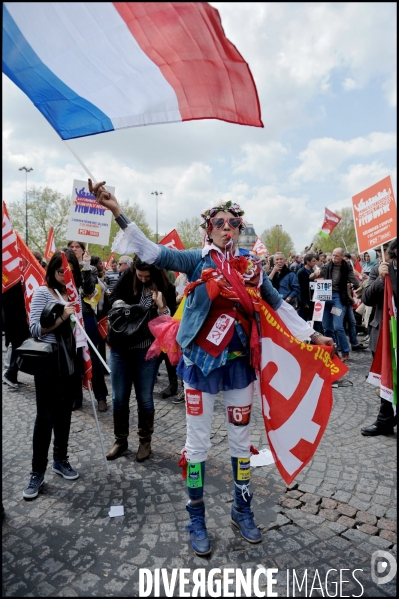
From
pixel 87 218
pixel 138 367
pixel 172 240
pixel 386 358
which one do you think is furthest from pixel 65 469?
pixel 172 240

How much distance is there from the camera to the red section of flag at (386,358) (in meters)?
3.06

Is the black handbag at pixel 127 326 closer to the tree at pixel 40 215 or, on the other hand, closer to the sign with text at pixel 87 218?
the sign with text at pixel 87 218

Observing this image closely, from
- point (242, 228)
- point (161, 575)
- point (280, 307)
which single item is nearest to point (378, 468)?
point (280, 307)

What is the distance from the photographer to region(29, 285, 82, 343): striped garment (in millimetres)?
3225

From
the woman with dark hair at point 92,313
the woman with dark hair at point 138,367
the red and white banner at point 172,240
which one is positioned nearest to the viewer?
the woman with dark hair at point 138,367

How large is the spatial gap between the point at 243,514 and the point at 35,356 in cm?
187

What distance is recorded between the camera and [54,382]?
3244 millimetres

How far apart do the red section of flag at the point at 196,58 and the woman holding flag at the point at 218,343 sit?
2.01ft

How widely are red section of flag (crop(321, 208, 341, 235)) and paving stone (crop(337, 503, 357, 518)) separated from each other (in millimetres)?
10656

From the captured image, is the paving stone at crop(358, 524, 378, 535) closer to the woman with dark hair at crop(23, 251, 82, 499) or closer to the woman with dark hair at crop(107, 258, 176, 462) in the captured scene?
the woman with dark hair at crop(107, 258, 176, 462)

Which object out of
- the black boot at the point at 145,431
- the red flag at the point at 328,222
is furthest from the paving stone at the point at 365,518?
the red flag at the point at 328,222

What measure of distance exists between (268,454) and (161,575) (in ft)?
5.75

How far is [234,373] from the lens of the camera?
2.64 meters

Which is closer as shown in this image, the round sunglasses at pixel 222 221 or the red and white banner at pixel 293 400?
the round sunglasses at pixel 222 221
